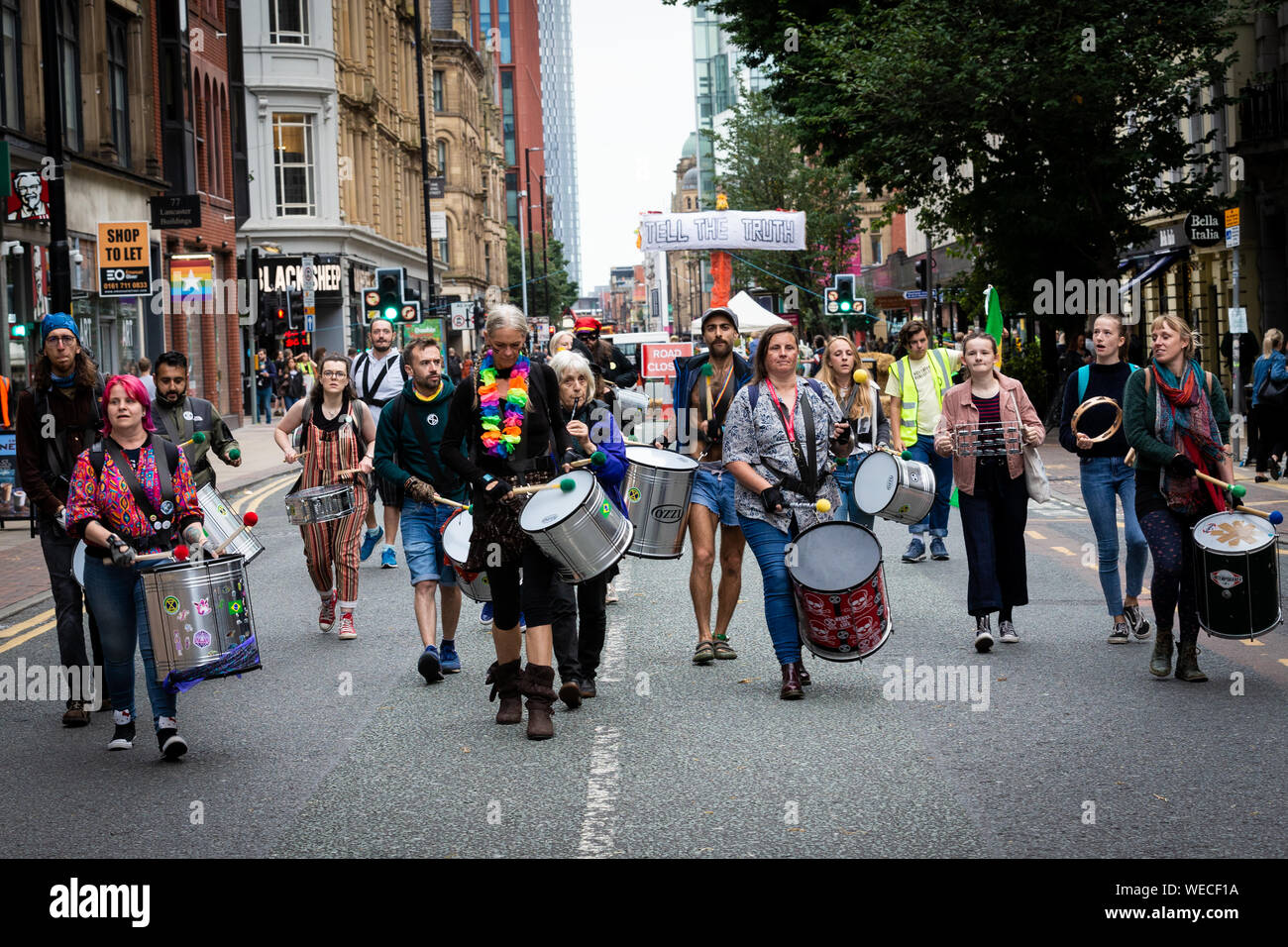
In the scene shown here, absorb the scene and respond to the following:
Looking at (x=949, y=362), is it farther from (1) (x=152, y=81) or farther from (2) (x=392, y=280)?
(1) (x=152, y=81)

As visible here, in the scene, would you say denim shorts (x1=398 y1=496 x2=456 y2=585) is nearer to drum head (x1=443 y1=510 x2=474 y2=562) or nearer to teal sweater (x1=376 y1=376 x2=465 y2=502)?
teal sweater (x1=376 y1=376 x2=465 y2=502)

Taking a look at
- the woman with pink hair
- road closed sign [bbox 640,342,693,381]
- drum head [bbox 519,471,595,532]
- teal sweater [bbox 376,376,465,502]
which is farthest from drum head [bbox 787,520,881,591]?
road closed sign [bbox 640,342,693,381]

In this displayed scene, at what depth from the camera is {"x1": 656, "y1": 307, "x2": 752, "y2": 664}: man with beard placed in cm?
917

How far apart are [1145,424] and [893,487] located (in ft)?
7.56

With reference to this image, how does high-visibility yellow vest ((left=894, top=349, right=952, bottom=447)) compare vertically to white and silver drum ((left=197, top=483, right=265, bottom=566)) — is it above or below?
above

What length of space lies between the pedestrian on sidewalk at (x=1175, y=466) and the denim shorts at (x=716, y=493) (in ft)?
7.14

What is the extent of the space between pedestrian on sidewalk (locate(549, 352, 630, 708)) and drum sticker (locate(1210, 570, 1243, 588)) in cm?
290

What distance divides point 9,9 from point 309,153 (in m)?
25.8

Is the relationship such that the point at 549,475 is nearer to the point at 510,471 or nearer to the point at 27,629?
the point at 510,471

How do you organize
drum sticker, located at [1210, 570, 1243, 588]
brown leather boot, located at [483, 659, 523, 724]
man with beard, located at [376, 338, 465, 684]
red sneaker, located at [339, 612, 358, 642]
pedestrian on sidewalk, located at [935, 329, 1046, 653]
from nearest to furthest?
brown leather boot, located at [483, 659, 523, 724]
drum sticker, located at [1210, 570, 1243, 588]
man with beard, located at [376, 338, 465, 684]
pedestrian on sidewalk, located at [935, 329, 1046, 653]
red sneaker, located at [339, 612, 358, 642]

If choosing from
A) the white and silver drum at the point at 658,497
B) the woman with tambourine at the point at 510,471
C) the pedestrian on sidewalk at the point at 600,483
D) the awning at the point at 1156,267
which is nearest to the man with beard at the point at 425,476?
the pedestrian on sidewalk at the point at 600,483

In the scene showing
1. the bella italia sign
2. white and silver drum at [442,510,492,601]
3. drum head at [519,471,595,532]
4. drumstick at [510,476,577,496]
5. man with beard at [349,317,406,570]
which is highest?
the bella italia sign

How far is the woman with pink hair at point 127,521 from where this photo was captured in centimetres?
706

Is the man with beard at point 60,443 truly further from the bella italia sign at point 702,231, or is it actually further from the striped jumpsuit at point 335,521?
the bella italia sign at point 702,231
